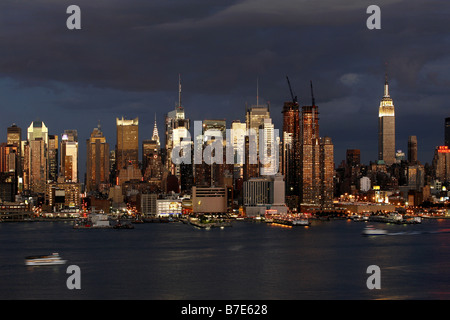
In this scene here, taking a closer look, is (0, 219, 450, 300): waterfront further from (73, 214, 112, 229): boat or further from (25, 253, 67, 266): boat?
(73, 214, 112, 229): boat

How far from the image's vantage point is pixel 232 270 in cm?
5972

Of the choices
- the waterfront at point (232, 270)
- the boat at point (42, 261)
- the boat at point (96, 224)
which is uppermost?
the boat at point (42, 261)

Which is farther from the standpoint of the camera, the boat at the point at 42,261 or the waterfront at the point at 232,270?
the boat at the point at 42,261

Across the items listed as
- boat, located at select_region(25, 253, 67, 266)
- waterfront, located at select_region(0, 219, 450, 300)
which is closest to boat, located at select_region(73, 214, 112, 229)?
waterfront, located at select_region(0, 219, 450, 300)

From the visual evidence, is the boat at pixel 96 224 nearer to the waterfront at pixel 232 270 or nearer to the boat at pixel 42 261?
the waterfront at pixel 232 270

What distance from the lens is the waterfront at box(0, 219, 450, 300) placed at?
48.3 m

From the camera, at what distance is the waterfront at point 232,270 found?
159 feet

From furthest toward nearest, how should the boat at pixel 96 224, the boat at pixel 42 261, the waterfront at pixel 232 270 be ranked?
the boat at pixel 96 224 < the boat at pixel 42 261 < the waterfront at pixel 232 270

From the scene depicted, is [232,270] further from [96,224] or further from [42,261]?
[96,224]

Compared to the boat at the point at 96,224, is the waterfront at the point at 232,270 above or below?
above

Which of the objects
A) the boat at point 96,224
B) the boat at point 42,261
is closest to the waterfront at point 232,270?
the boat at point 42,261

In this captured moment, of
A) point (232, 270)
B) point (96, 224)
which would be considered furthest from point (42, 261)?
point (96, 224)

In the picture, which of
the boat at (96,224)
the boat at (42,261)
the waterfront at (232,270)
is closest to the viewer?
the waterfront at (232,270)
